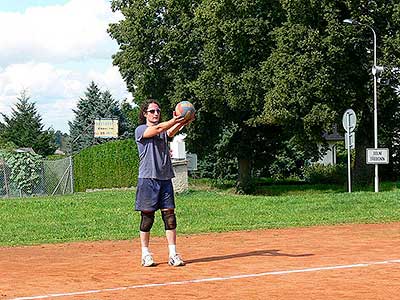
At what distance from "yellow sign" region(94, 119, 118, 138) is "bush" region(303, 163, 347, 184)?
22.7 m

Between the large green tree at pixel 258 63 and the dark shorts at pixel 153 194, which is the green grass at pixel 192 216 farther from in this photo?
the large green tree at pixel 258 63

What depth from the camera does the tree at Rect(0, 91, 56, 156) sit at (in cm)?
7494

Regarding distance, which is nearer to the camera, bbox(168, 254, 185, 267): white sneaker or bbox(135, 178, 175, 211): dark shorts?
bbox(168, 254, 185, 267): white sneaker

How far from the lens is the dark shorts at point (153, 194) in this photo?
10.2m

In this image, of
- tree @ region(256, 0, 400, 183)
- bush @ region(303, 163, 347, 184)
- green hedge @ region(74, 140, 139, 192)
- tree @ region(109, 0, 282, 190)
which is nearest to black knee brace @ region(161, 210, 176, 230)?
tree @ region(256, 0, 400, 183)

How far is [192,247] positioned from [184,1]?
31.1 metres

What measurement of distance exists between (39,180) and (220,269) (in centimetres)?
2836

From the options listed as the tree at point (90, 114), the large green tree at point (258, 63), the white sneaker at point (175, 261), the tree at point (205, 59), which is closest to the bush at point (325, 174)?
the large green tree at point (258, 63)

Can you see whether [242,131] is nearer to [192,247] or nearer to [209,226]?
[209,226]

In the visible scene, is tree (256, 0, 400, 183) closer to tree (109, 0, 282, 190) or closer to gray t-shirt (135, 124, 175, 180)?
tree (109, 0, 282, 190)

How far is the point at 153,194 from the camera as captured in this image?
10258 millimetres

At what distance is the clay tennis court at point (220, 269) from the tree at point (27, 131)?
6218 cm

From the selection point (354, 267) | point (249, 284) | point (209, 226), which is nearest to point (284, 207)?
point (209, 226)

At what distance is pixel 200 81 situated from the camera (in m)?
40.0
